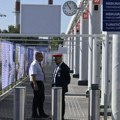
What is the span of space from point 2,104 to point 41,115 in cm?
411

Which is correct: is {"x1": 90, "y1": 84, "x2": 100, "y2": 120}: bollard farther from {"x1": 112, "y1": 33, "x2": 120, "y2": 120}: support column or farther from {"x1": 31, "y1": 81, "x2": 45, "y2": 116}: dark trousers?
{"x1": 31, "y1": 81, "x2": 45, "y2": 116}: dark trousers

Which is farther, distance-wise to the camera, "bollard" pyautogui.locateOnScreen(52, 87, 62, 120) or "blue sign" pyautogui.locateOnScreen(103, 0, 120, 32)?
"blue sign" pyautogui.locateOnScreen(103, 0, 120, 32)

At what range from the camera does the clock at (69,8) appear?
82.8 feet

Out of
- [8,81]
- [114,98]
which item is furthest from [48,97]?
[114,98]

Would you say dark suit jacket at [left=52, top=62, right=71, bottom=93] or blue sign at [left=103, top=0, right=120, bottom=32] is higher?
blue sign at [left=103, top=0, right=120, bottom=32]

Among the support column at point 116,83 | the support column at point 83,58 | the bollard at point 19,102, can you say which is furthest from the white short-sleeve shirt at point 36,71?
the support column at point 83,58

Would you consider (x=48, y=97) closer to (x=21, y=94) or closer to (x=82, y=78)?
(x=82, y=78)

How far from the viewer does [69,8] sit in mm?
25625

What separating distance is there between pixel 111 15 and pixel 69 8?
48.2 feet

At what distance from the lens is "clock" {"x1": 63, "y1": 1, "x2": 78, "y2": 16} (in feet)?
82.8

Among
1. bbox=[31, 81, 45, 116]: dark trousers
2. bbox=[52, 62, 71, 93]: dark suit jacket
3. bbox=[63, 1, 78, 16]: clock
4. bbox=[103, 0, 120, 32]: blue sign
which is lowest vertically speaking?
bbox=[31, 81, 45, 116]: dark trousers

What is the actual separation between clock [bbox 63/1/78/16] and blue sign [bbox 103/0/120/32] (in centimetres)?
1404

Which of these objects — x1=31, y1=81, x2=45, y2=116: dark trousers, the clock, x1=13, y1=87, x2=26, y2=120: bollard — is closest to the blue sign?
x1=13, y1=87, x2=26, y2=120: bollard

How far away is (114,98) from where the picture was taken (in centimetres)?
1145
